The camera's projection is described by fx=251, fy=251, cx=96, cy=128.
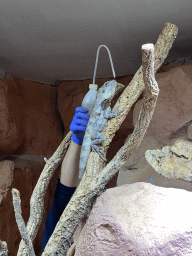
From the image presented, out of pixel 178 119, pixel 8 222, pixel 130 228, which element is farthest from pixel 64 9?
pixel 8 222

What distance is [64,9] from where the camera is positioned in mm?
1206

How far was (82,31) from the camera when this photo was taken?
4.57 ft

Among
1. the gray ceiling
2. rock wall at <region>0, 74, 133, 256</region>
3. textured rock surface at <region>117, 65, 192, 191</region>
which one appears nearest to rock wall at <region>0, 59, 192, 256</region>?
rock wall at <region>0, 74, 133, 256</region>

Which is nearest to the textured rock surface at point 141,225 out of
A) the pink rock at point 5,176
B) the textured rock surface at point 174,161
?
the textured rock surface at point 174,161

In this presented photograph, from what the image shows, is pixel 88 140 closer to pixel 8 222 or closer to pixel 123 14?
pixel 123 14

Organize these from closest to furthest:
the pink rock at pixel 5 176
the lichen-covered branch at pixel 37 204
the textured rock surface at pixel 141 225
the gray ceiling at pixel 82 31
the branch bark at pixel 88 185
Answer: the textured rock surface at pixel 141 225
the branch bark at pixel 88 185
the lichen-covered branch at pixel 37 204
the gray ceiling at pixel 82 31
the pink rock at pixel 5 176

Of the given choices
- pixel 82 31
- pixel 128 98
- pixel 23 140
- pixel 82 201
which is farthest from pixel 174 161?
pixel 23 140

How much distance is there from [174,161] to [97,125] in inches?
17.0

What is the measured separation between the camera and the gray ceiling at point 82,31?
1189 millimetres

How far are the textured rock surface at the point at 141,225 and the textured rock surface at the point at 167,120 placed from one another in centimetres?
57

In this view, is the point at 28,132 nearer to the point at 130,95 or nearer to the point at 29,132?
the point at 29,132

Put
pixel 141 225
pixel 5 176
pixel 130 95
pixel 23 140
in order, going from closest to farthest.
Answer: pixel 141 225 < pixel 130 95 < pixel 5 176 < pixel 23 140

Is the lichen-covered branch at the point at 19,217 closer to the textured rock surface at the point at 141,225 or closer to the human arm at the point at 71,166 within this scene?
the textured rock surface at the point at 141,225

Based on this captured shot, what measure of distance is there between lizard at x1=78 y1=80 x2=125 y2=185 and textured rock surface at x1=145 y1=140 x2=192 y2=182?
0.26 metres
